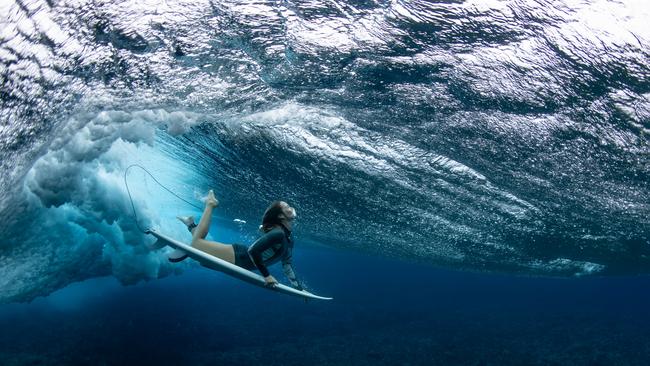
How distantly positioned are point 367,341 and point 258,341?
570cm

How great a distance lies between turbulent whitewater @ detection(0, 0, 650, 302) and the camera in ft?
16.7

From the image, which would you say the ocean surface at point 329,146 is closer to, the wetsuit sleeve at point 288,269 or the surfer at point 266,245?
the surfer at point 266,245

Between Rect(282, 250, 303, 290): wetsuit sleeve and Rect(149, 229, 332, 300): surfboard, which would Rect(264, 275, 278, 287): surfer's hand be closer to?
Rect(149, 229, 332, 300): surfboard

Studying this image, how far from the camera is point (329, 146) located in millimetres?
11484

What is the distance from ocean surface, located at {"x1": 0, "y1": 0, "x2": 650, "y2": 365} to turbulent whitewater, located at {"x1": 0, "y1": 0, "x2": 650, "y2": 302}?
5cm

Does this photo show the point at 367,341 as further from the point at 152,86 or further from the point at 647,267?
the point at 647,267

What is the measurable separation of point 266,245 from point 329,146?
6439 millimetres

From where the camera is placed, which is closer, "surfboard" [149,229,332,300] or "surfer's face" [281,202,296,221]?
"surfer's face" [281,202,296,221]

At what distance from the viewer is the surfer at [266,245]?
5555 millimetres

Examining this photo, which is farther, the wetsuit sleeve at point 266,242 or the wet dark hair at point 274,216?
the wet dark hair at point 274,216

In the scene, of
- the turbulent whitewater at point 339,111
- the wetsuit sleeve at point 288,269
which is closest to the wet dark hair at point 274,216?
the wetsuit sleeve at point 288,269

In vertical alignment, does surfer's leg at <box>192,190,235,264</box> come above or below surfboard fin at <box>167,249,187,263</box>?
above

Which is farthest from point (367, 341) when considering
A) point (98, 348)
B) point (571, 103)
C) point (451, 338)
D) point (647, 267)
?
→ point (647, 267)

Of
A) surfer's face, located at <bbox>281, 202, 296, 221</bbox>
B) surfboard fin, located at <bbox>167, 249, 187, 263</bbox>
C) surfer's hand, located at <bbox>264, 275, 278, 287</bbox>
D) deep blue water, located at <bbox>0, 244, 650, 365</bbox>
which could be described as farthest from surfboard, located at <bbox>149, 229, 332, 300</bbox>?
deep blue water, located at <bbox>0, 244, 650, 365</bbox>
